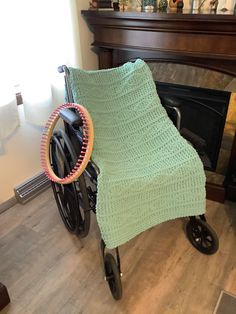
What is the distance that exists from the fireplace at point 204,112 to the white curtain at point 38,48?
603mm

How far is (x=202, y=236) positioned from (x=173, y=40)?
40.4 inches

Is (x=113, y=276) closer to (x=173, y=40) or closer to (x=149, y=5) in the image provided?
(x=173, y=40)

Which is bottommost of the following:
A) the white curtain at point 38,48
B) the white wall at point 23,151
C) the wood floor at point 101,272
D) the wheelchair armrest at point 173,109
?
the wood floor at point 101,272

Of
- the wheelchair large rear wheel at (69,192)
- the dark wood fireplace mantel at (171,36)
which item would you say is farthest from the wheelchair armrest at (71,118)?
the dark wood fireplace mantel at (171,36)

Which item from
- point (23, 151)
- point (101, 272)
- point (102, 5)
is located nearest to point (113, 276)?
point (101, 272)

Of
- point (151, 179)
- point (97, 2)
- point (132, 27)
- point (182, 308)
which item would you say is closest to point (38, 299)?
point (182, 308)

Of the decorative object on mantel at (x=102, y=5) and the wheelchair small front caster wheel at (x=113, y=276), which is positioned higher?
the decorative object on mantel at (x=102, y=5)

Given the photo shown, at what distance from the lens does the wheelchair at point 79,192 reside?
1159mm

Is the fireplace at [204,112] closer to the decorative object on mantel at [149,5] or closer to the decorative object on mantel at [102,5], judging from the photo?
the decorative object on mantel at [149,5]

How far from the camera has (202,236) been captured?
1454 mm

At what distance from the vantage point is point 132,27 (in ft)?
5.17

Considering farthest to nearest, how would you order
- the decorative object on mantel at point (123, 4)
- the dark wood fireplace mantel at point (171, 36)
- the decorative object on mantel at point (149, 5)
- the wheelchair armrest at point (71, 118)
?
the decorative object on mantel at point (123, 4) → the decorative object on mantel at point (149, 5) → the dark wood fireplace mantel at point (171, 36) → the wheelchair armrest at point (71, 118)

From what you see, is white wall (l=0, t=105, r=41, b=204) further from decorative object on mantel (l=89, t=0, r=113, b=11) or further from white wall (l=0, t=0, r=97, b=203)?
decorative object on mantel (l=89, t=0, r=113, b=11)

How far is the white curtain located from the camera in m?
1.37
